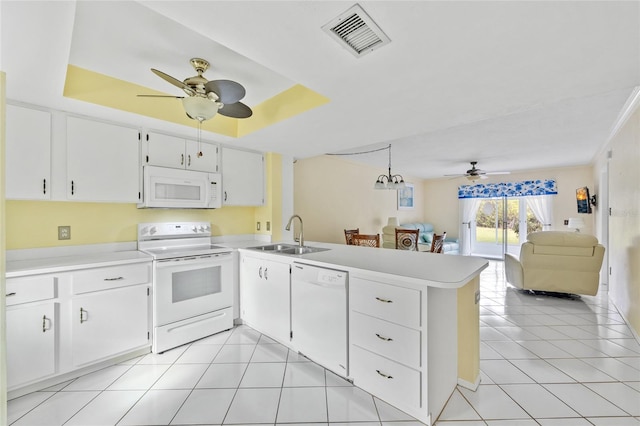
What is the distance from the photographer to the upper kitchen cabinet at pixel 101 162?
2195mm

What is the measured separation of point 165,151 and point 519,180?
7954mm

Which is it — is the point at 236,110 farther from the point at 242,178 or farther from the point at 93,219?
the point at 93,219

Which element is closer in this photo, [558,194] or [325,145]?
[325,145]

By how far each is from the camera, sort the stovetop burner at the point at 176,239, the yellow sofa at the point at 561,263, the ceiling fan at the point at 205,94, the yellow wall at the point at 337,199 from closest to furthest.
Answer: the ceiling fan at the point at 205,94, the stovetop burner at the point at 176,239, the yellow sofa at the point at 561,263, the yellow wall at the point at 337,199

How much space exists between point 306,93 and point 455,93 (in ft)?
3.61

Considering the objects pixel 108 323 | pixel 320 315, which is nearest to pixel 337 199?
pixel 320 315

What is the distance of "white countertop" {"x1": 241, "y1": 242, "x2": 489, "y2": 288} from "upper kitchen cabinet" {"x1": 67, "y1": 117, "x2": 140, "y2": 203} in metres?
1.51

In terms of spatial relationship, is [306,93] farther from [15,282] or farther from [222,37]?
[15,282]

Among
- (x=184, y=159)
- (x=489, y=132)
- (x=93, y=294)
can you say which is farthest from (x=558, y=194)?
(x=93, y=294)

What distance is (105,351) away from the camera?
2115mm

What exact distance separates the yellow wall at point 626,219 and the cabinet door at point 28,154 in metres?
5.07

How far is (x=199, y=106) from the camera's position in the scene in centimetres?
175

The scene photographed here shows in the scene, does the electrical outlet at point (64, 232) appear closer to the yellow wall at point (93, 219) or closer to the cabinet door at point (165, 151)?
the yellow wall at point (93, 219)

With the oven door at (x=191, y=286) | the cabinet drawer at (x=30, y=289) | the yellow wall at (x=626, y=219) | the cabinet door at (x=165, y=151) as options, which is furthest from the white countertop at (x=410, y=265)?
the yellow wall at (x=626, y=219)
